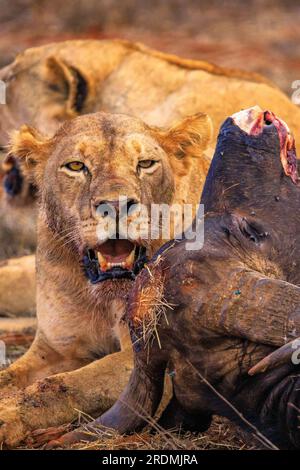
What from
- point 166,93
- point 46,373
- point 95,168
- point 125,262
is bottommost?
point 46,373

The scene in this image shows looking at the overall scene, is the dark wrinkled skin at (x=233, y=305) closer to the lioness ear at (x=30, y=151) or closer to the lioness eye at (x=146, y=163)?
the lioness eye at (x=146, y=163)

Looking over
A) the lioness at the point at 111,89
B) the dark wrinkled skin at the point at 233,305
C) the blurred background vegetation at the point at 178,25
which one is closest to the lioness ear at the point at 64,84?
the lioness at the point at 111,89

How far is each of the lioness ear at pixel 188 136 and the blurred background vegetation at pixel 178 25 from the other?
7.93 m

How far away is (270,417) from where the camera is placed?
3631mm

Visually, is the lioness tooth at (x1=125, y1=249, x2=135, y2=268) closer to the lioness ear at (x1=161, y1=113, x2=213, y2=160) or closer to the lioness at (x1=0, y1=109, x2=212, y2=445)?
the lioness at (x1=0, y1=109, x2=212, y2=445)

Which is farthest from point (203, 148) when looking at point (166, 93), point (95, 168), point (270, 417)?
point (166, 93)

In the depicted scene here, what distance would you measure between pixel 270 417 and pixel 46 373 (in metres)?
2.18

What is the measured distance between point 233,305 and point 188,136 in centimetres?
227

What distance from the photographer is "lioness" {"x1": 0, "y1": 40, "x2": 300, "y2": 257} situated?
8.70 m

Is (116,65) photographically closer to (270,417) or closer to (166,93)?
(166,93)

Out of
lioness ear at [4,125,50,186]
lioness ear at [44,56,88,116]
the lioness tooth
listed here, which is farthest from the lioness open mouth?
lioness ear at [44,56,88,116]

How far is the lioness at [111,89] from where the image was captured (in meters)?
8.70

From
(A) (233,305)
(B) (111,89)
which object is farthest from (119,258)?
(B) (111,89)

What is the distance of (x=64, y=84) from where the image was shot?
30.0 feet
